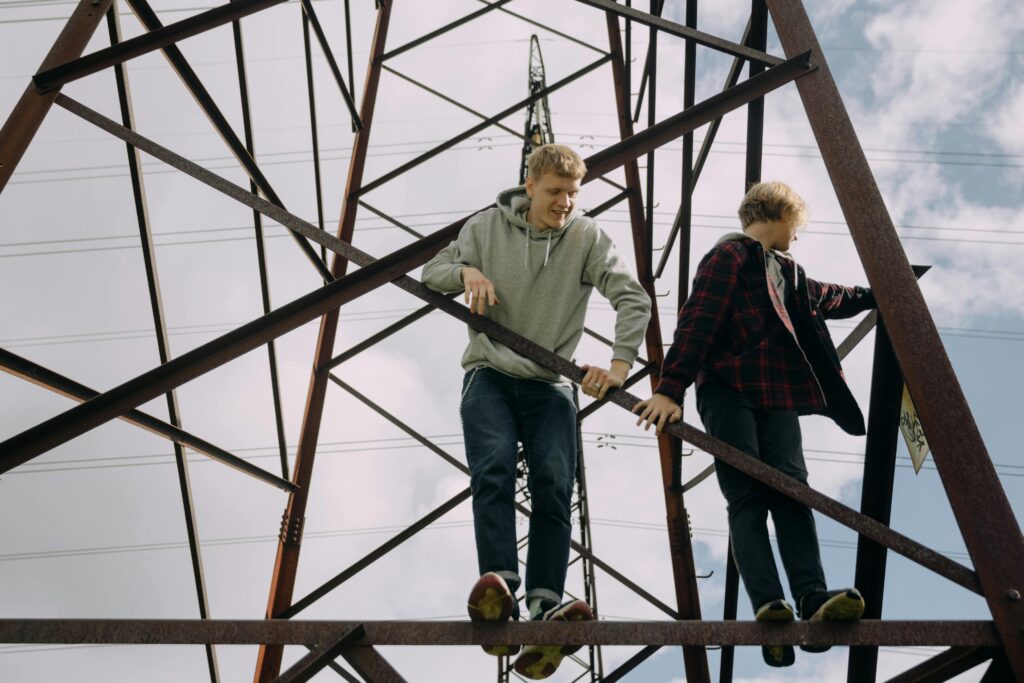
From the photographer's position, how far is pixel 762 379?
3.25 m

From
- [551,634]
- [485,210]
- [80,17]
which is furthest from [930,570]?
[80,17]

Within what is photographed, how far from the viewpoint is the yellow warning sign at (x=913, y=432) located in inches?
123

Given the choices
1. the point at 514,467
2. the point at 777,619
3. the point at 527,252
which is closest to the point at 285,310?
the point at 527,252

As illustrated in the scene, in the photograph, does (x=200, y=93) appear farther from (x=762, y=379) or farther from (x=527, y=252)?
(x=762, y=379)

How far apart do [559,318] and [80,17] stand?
2.88 metres

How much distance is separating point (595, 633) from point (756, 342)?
1.21m

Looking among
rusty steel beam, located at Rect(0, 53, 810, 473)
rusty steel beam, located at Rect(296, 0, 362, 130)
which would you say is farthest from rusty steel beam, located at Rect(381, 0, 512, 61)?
rusty steel beam, located at Rect(0, 53, 810, 473)

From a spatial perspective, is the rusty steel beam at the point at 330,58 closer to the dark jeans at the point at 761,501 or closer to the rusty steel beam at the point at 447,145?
the rusty steel beam at the point at 447,145

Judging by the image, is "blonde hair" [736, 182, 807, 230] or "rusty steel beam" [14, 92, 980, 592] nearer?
"rusty steel beam" [14, 92, 980, 592]

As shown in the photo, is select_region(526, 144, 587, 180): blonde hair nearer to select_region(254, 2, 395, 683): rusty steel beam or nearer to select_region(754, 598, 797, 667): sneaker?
select_region(754, 598, 797, 667): sneaker

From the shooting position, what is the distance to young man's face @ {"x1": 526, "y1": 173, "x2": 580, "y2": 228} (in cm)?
341

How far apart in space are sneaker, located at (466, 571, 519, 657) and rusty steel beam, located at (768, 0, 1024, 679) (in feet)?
4.60

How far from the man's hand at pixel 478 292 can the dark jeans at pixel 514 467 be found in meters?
0.25

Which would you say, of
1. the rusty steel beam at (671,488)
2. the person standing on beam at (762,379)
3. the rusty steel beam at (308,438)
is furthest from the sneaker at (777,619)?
the rusty steel beam at (308,438)
